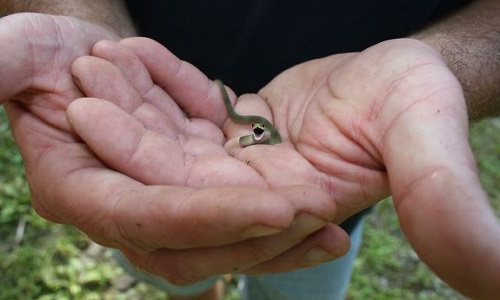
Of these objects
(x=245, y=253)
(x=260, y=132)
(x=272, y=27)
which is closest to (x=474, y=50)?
(x=272, y=27)

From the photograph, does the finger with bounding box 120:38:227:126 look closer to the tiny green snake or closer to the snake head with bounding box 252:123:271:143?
the tiny green snake

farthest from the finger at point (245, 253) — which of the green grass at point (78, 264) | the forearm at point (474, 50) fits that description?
the green grass at point (78, 264)

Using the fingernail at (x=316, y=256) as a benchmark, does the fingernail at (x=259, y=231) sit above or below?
above

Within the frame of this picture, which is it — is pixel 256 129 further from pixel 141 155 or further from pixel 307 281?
pixel 307 281

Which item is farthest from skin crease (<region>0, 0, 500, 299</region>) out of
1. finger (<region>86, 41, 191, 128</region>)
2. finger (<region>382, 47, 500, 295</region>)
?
finger (<region>86, 41, 191, 128</region>)

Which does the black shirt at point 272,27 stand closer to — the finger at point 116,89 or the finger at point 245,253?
the finger at point 116,89

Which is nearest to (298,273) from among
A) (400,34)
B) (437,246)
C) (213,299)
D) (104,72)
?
(213,299)

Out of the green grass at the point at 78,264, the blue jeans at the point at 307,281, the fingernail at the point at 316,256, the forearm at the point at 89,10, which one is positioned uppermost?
the forearm at the point at 89,10
